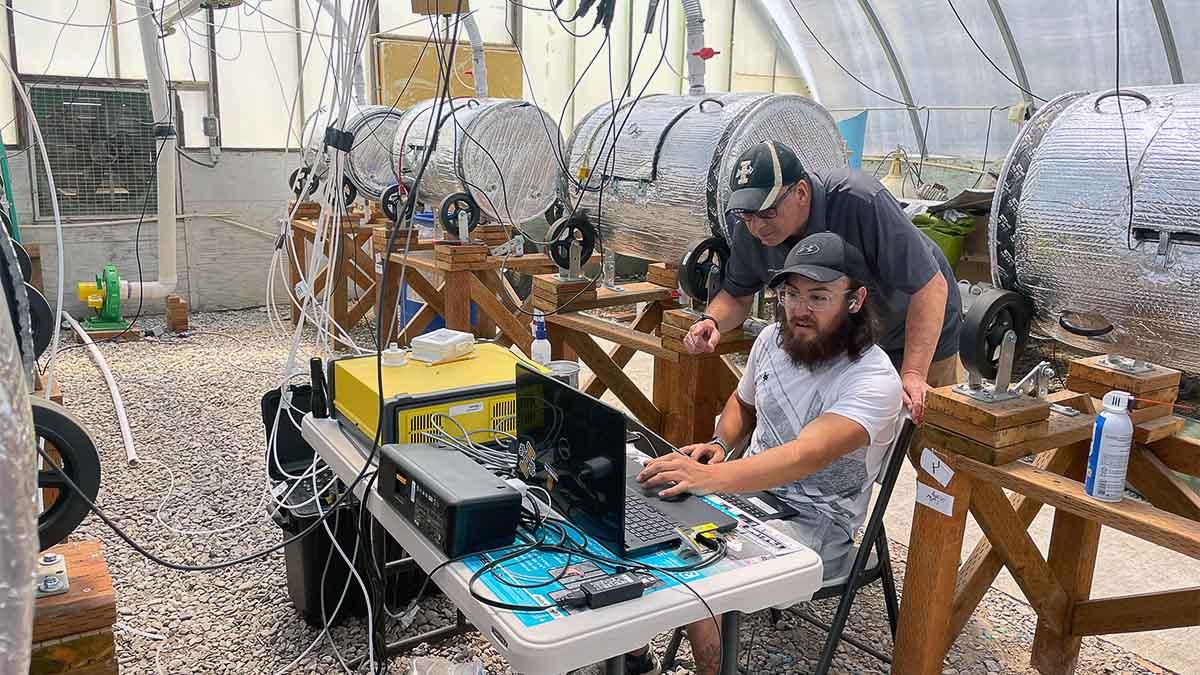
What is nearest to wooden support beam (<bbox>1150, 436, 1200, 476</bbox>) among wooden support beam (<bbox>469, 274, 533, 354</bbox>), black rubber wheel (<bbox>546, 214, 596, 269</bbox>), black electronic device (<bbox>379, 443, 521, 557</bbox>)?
black electronic device (<bbox>379, 443, 521, 557</bbox>)

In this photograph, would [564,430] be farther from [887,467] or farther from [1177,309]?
[1177,309]

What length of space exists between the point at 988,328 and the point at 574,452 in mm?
926

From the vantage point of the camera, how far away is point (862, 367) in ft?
6.32

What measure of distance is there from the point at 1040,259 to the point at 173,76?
21.5ft

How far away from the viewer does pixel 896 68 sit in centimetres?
802

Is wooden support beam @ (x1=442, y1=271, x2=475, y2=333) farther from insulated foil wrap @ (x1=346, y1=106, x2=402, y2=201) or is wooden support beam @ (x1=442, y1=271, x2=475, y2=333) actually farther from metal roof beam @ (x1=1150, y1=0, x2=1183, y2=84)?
metal roof beam @ (x1=1150, y1=0, x2=1183, y2=84)

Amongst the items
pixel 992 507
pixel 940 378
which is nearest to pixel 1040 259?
pixel 992 507

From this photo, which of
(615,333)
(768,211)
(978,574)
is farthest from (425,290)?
(978,574)

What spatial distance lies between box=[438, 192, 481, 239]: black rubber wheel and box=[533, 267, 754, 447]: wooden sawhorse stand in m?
0.86

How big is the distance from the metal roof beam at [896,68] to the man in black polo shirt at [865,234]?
6.08m

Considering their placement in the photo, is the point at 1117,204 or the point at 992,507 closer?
the point at 1117,204

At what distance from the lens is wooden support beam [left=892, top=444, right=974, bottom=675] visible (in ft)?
5.98

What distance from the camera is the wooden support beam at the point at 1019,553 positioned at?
1.90 metres

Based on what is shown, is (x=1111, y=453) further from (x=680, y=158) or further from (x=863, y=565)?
(x=680, y=158)
